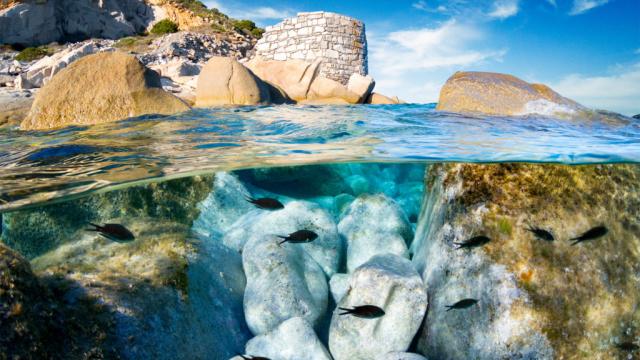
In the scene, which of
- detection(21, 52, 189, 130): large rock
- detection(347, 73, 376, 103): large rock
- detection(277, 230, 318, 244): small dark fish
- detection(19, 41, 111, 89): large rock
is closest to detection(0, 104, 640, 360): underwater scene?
detection(277, 230, 318, 244): small dark fish

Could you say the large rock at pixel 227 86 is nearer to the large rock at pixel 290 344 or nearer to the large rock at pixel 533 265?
the large rock at pixel 533 265

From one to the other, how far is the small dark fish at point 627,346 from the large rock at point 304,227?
3653 mm

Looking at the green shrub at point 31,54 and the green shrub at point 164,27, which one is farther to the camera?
the green shrub at point 164,27

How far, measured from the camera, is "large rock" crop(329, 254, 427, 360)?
453 centimetres

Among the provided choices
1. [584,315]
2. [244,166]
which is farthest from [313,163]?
[584,315]

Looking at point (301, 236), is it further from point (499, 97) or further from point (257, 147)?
point (499, 97)

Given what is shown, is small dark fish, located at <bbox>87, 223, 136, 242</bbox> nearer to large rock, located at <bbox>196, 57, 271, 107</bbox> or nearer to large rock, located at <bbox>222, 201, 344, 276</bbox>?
A: large rock, located at <bbox>222, 201, 344, 276</bbox>

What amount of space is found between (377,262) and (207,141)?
4.42 meters

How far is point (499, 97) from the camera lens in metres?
10.0

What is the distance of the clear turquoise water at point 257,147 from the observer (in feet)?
21.4

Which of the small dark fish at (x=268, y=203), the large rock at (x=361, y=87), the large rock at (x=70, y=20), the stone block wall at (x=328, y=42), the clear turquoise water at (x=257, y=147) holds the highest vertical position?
the large rock at (x=70, y=20)

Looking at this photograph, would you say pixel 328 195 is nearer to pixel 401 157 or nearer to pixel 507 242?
pixel 401 157

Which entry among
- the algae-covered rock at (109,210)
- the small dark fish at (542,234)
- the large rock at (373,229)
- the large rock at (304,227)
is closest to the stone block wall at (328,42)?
the algae-covered rock at (109,210)

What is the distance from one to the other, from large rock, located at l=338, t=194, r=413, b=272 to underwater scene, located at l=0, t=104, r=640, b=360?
4 centimetres
